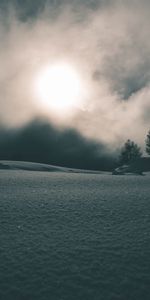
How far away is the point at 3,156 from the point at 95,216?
134 metres

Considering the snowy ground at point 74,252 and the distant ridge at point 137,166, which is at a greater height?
the distant ridge at point 137,166

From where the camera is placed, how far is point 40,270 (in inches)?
293

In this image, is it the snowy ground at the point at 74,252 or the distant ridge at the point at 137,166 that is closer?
the snowy ground at the point at 74,252

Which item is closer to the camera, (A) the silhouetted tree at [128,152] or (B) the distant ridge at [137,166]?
(B) the distant ridge at [137,166]

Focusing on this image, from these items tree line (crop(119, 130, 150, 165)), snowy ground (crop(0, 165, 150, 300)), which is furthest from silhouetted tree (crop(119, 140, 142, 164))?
snowy ground (crop(0, 165, 150, 300))

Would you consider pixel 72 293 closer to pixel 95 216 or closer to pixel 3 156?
pixel 95 216

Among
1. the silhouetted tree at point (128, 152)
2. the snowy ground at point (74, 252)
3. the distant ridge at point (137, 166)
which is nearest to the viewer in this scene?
the snowy ground at point (74, 252)

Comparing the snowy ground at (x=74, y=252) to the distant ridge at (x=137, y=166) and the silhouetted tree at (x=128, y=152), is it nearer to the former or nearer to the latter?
the distant ridge at (x=137, y=166)

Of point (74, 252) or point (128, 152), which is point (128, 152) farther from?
point (74, 252)

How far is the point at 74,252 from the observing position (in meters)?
8.66

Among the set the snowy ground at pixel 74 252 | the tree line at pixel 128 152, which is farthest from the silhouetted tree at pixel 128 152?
the snowy ground at pixel 74 252

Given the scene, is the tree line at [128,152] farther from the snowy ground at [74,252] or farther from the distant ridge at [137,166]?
the snowy ground at [74,252]

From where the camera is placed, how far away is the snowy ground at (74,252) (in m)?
6.60

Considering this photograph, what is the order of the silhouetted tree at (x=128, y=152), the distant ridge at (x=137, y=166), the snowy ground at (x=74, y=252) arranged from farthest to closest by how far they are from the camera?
the silhouetted tree at (x=128, y=152) → the distant ridge at (x=137, y=166) → the snowy ground at (x=74, y=252)
